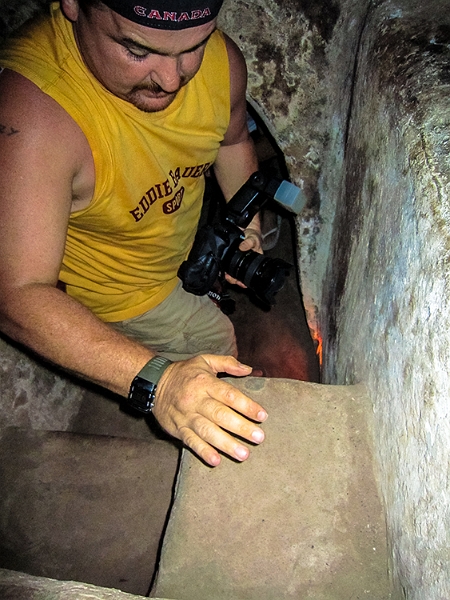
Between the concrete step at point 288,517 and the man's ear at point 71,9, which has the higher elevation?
the man's ear at point 71,9

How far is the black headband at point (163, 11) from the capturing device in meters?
1.06

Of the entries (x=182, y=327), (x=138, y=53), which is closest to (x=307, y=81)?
(x=138, y=53)

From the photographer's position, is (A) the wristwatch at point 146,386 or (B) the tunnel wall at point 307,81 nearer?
(A) the wristwatch at point 146,386

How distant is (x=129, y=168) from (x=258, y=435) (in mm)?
911

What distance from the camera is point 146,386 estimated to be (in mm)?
1246

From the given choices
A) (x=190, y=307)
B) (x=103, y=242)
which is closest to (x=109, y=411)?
(x=190, y=307)

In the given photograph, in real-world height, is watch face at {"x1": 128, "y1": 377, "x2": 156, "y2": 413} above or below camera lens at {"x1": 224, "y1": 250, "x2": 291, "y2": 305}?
below

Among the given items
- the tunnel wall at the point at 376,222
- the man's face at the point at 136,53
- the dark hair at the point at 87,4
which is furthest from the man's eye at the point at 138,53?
the tunnel wall at the point at 376,222

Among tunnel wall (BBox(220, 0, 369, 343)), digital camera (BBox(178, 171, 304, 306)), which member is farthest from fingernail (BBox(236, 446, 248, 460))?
tunnel wall (BBox(220, 0, 369, 343))

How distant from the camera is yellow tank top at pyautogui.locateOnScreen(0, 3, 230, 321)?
130cm

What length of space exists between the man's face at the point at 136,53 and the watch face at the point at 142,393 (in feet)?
2.67

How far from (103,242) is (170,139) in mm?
444

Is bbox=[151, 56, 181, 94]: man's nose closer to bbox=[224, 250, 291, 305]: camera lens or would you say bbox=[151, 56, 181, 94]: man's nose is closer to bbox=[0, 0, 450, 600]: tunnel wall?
bbox=[0, 0, 450, 600]: tunnel wall

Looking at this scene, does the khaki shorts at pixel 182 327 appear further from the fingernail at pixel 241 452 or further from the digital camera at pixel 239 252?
the fingernail at pixel 241 452
